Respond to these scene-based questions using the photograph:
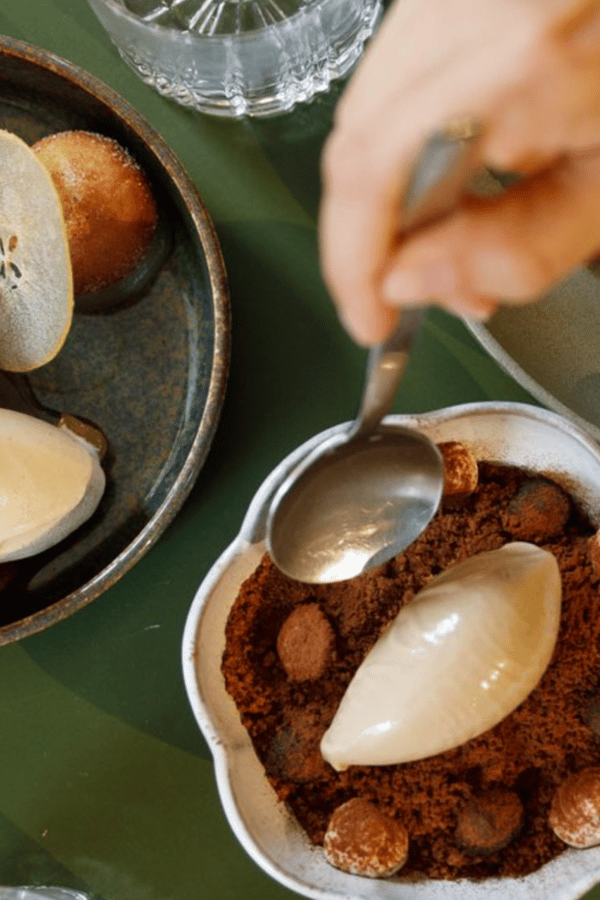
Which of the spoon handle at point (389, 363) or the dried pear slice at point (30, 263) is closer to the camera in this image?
the spoon handle at point (389, 363)

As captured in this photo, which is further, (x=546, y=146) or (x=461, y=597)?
(x=461, y=597)

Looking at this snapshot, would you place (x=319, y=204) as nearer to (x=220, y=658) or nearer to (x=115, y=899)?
(x=220, y=658)

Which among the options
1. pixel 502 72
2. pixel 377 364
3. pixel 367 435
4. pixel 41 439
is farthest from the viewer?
pixel 41 439

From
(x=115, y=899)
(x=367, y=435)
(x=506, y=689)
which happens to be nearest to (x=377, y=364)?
(x=367, y=435)

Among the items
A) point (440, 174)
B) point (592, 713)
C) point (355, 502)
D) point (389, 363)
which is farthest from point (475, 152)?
point (592, 713)

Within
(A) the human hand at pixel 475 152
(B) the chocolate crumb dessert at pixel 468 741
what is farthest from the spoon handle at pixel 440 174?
(B) the chocolate crumb dessert at pixel 468 741

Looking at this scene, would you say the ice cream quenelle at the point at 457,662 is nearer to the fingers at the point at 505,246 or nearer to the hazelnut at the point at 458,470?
the hazelnut at the point at 458,470
